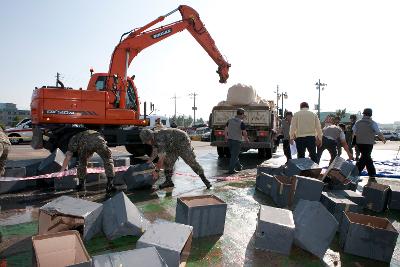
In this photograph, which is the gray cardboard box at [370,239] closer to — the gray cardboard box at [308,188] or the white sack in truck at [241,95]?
the gray cardboard box at [308,188]

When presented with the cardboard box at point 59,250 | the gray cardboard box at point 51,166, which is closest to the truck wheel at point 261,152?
the gray cardboard box at point 51,166

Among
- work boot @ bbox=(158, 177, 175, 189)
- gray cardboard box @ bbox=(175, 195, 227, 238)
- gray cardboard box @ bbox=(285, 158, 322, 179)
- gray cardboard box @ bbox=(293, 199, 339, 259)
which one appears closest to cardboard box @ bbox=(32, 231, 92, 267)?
gray cardboard box @ bbox=(175, 195, 227, 238)

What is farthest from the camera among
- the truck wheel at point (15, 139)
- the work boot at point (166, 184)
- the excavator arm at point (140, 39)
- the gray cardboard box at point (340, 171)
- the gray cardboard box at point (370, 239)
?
the truck wheel at point (15, 139)

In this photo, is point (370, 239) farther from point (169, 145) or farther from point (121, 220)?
point (169, 145)

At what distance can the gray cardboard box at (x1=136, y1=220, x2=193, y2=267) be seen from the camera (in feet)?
9.86

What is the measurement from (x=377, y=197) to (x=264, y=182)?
2015mm

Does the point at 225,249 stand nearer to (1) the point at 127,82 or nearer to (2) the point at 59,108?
(2) the point at 59,108

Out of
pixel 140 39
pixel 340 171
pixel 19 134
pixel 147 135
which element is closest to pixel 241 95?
pixel 140 39

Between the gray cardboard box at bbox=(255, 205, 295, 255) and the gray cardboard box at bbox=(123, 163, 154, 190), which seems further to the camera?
the gray cardboard box at bbox=(123, 163, 154, 190)

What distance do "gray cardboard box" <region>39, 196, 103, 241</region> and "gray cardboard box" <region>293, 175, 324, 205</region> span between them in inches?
121

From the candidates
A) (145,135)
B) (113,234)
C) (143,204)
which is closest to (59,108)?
(145,135)

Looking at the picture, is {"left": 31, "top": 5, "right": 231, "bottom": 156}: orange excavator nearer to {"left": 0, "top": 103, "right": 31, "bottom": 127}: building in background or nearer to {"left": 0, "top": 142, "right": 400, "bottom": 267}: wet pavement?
{"left": 0, "top": 142, "right": 400, "bottom": 267}: wet pavement

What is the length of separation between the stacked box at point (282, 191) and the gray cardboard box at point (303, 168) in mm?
252

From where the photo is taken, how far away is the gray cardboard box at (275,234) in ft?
11.8
